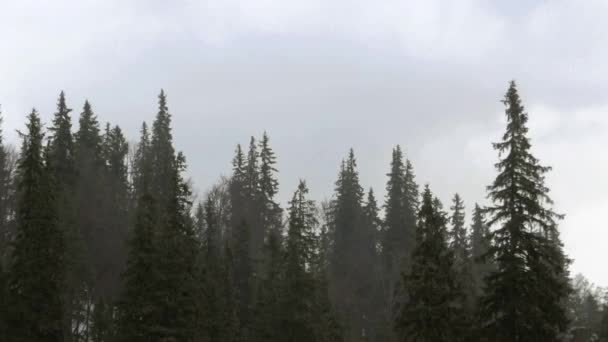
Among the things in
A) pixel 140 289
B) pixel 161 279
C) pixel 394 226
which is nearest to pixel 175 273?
pixel 161 279

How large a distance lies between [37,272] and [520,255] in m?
26.3

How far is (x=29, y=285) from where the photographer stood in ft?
116

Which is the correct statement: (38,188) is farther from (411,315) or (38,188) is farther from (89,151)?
(89,151)

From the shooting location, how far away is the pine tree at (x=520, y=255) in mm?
28406

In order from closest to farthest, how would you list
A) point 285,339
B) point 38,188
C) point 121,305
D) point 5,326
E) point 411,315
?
point 411,315 < point 121,305 < point 5,326 < point 38,188 < point 285,339

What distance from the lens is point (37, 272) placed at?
35.7 meters

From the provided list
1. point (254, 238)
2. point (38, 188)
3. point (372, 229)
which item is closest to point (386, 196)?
point (372, 229)

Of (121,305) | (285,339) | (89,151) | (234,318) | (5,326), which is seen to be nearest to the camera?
(121,305)

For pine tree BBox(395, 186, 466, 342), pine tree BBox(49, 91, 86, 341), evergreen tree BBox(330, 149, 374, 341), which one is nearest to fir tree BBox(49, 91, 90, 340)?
pine tree BBox(49, 91, 86, 341)

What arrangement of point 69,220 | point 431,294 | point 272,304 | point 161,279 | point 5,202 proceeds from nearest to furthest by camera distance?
point 431,294 < point 161,279 < point 272,304 < point 69,220 < point 5,202

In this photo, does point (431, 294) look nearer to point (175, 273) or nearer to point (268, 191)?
point (175, 273)

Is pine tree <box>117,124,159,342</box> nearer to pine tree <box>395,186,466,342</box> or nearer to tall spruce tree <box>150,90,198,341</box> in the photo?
tall spruce tree <box>150,90,198,341</box>

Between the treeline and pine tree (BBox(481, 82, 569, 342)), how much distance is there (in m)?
0.07

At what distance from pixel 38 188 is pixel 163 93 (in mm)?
44210
